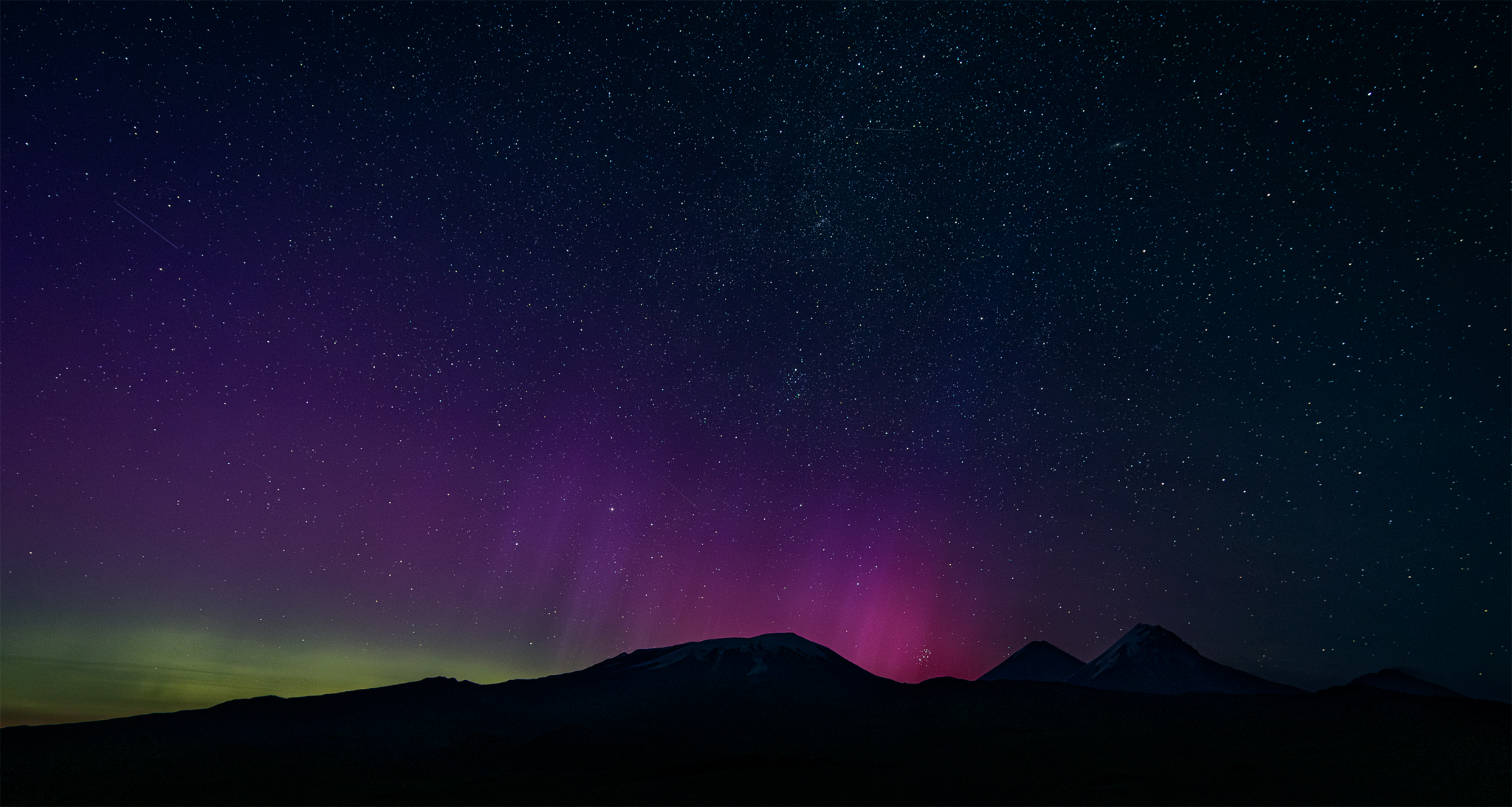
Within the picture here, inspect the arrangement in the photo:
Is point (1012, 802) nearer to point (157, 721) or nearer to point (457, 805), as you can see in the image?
point (457, 805)

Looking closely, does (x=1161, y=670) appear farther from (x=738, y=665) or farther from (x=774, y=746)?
(x=774, y=746)

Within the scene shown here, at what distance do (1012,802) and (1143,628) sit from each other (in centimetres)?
9465

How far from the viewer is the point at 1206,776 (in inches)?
2160

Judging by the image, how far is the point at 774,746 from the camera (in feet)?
245

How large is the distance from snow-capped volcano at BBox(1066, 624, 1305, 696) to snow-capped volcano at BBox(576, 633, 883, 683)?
39207 millimetres

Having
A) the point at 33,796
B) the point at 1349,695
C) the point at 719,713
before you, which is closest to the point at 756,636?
the point at 719,713

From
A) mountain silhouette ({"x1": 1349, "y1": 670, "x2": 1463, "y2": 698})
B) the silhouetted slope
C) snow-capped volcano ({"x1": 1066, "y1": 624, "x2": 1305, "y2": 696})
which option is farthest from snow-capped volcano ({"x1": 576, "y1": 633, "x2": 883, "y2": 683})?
mountain silhouette ({"x1": 1349, "y1": 670, "x2": 1463, "y2": 698})

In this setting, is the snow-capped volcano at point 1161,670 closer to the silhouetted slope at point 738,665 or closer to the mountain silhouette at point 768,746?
the mountain silhouette at point 768,746

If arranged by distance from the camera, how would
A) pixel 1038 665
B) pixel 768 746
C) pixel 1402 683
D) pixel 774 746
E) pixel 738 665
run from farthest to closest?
pixel 1038 665, pixel 1402 683, pixel 738 665, pixel 768 746, pixel 774 746

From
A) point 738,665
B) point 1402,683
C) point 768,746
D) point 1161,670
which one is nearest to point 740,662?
point 738,665

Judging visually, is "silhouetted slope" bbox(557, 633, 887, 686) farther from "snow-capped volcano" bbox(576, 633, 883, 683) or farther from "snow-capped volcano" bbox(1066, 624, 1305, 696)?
"snow-capped volcano" bbox(1066, 624, 1305, 696)

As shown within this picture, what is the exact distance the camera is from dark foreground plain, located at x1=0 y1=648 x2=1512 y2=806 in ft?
180

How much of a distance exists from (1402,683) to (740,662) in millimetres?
100920

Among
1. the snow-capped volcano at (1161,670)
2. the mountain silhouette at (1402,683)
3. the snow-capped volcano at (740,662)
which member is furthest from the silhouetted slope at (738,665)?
the mountain silhouette at (1402,683)
